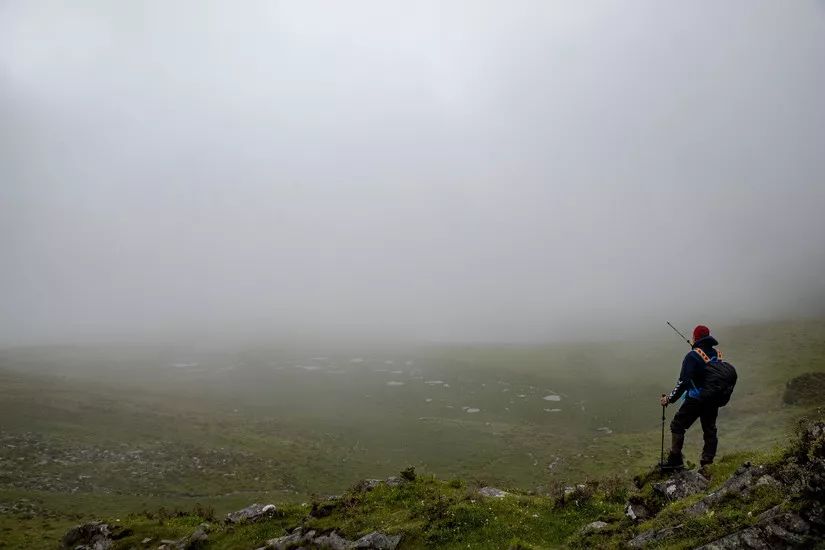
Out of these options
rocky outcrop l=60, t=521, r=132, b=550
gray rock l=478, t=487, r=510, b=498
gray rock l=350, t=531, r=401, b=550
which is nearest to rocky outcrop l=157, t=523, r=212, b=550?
rocky outcrop l=60, t=521, r=132, b=550

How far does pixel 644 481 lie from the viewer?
18469 millimetres

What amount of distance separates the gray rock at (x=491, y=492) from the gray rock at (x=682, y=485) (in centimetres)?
684

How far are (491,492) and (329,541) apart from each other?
303 inches

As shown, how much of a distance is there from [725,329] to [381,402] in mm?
110037

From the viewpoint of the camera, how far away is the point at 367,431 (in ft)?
257

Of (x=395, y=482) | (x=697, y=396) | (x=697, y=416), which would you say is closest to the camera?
(x=697, y=396)

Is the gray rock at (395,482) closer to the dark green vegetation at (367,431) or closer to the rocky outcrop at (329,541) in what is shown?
the dark green vegetation at (367,431)

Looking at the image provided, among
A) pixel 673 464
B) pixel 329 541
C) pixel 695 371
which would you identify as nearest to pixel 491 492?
pixel 329 541

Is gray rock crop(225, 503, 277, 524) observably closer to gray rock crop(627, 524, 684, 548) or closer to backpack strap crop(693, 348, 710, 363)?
gray rock crop(627, 524, 684, 548)

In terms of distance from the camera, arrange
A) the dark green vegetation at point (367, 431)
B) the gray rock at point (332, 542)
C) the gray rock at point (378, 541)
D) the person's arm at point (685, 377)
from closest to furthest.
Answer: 1. the person's arm at point (685, 377)
2. the gray rock at point (378, 541)
3. the gray rock at point (332, 542)
4. the dark green vegetation at point (367, 431)

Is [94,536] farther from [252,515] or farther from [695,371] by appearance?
[695,371]

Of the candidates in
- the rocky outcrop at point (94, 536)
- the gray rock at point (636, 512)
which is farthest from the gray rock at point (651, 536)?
the rocky outcrop at point (94, 536)

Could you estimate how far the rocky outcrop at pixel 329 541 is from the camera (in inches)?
690

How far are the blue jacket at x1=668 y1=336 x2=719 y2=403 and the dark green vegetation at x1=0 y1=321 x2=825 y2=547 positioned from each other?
2972 millimetres
